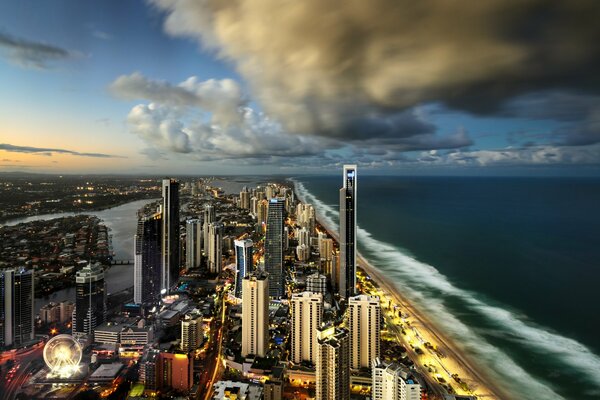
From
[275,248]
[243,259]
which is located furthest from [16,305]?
[275,248]

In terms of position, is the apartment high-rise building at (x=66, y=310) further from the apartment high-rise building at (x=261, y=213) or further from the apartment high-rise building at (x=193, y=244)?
the apartment high-rise building at (x=261, y=213)

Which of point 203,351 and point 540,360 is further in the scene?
point 203,351

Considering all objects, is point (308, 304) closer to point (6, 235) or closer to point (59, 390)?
point (59, 390)

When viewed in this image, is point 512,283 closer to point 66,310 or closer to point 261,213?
point 66,310

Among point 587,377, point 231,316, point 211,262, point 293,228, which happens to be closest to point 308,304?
point 231,316

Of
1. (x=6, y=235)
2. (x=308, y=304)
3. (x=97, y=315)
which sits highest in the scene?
(x=6, y=235)

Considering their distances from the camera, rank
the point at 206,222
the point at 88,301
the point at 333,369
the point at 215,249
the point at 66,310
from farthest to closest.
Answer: the point at 206,222
the point at 215,249
the point at 66,310
the point at 88,301
the point at 333,369

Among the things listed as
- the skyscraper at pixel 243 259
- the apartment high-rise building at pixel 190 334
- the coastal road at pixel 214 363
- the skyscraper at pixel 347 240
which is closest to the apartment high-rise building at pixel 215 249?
the skyscraper at pixel 243 259
